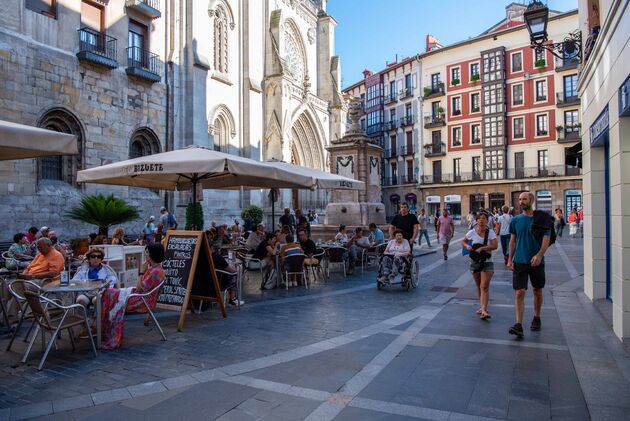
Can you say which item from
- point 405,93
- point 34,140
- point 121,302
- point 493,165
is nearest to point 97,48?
point 34,140

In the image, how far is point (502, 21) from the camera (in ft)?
163

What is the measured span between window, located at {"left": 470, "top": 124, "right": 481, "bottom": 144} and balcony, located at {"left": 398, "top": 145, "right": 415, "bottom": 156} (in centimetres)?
667

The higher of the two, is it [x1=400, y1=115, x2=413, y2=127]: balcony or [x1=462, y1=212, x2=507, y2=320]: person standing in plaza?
[x1=400, y1=115, x2=413, y2=127]: balcony

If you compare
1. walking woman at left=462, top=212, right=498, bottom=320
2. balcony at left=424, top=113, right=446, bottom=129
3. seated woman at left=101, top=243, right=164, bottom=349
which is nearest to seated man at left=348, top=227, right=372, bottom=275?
walking woman at left=462, top=212, right=498, bottom=320

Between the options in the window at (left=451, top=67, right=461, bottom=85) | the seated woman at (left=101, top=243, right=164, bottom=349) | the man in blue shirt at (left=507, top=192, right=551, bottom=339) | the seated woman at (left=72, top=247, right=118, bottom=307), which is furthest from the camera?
the window at (left=451, top=67, right=461, bottom=85)

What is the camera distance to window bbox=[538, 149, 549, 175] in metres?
40.0

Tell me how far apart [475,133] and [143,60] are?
34.5 metres

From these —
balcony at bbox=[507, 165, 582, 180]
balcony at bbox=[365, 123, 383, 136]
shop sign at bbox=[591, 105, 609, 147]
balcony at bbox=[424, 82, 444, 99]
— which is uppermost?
balcony at bbox=[424, 82, 444, 99]

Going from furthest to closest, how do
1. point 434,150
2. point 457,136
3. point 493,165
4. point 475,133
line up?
point 434,150 → point 457,136 → point 475,133 → point 493,165

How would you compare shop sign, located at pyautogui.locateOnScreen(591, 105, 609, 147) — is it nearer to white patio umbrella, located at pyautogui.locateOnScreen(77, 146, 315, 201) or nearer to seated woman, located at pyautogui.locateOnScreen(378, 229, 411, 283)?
seated woman, located at pyautogui.locateOnScreen(378, 229, 411, 283)

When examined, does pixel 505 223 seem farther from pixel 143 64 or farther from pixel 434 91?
pixel 434 91

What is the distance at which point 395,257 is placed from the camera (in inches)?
356

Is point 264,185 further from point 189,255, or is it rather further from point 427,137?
point 427,137

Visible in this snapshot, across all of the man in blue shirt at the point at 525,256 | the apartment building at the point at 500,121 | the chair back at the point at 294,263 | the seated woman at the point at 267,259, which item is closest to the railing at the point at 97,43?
the seated woman at the point at 267,259
